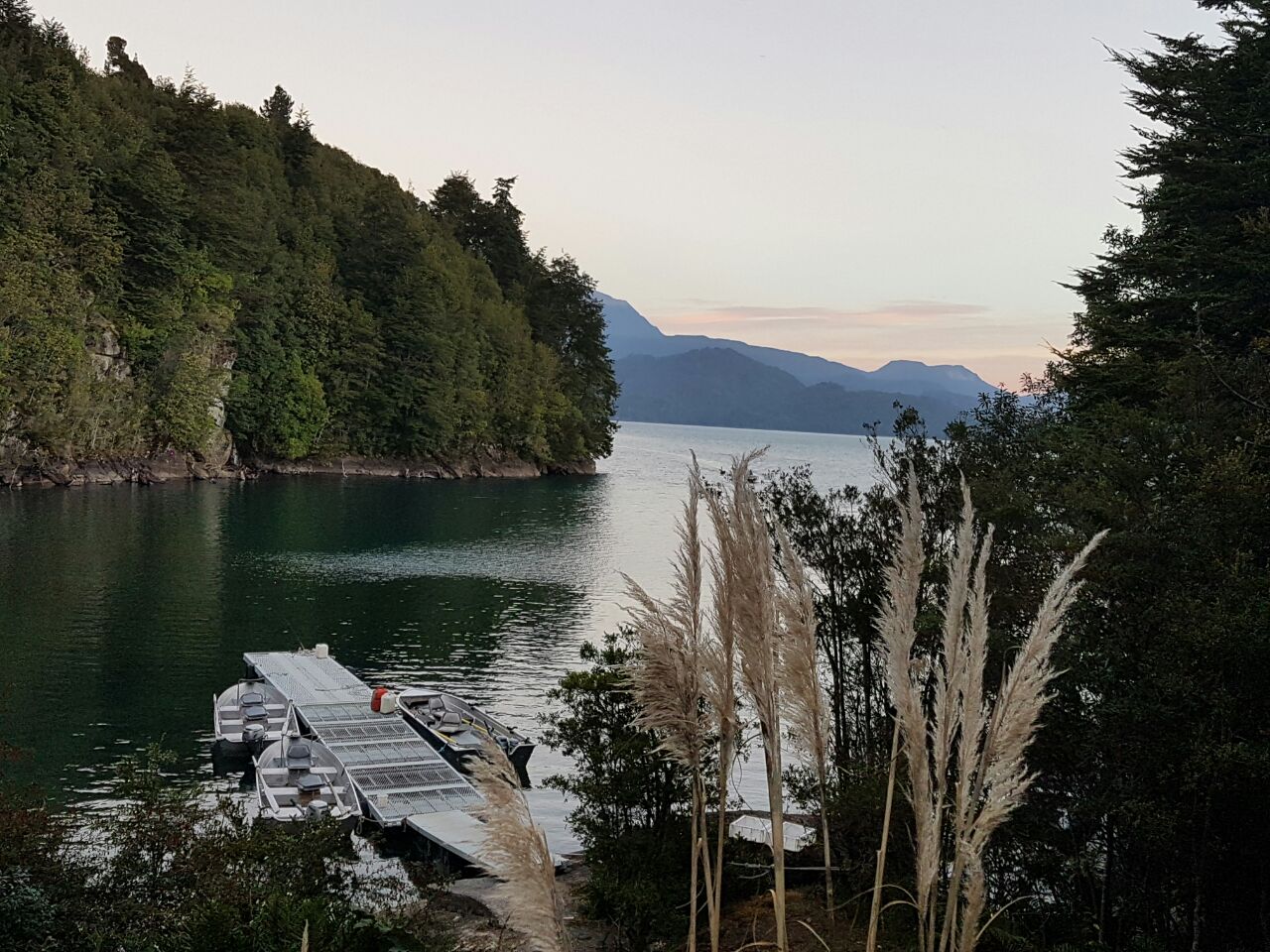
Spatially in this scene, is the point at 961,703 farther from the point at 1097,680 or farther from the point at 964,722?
the point at 1097,680

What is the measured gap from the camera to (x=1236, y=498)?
7.99 metres

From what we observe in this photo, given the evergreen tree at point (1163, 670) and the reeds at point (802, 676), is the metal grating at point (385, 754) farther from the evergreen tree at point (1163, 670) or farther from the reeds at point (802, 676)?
the reeds at point (802, 676)

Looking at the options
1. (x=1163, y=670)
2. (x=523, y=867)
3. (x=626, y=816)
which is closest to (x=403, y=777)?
(x=626, y=816)

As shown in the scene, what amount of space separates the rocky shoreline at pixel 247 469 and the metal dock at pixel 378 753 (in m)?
33.3

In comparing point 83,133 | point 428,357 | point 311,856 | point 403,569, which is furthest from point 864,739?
point 428,357

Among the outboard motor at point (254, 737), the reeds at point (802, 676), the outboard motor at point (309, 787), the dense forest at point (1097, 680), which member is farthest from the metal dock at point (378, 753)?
the reeds at point (802, 676)

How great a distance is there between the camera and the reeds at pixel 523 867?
2430 millimetres

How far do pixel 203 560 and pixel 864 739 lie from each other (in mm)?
28659

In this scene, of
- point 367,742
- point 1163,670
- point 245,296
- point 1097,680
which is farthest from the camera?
point 245,296

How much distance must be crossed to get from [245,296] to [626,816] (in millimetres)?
61079

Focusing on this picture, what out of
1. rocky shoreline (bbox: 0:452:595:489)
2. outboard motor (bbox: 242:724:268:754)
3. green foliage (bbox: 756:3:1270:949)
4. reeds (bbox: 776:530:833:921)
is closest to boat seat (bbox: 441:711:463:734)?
outboard motor (bbox: 242:724:268:754)

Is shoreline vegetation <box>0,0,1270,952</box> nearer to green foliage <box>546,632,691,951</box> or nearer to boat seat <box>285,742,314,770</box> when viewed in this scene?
green foliage <box>546,632,691,951</box>

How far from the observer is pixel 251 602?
99.3 feet

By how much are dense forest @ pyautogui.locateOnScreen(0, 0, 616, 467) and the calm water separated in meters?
6.76
